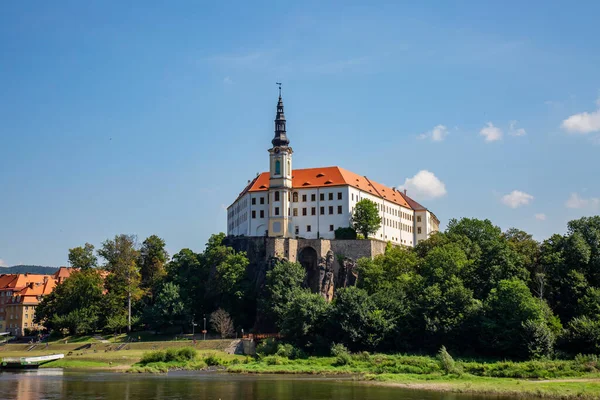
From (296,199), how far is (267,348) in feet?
106

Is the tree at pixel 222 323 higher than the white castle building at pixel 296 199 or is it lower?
lower

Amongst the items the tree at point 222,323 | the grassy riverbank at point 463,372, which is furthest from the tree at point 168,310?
the grassy riverbank at point 463,372

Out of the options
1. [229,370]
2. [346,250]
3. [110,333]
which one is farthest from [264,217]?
[229,370]

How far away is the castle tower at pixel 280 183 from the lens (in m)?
102

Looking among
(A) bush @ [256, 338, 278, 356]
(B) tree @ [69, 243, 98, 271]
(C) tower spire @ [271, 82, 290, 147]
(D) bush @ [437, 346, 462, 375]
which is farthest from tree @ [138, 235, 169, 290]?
(D) bush @ [437, 346, 462, 375]

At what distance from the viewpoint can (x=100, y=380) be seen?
62.8 metres

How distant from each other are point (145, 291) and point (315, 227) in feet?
87.9

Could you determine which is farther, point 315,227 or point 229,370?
point 315,227

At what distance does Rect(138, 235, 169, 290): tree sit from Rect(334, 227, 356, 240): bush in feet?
93.7

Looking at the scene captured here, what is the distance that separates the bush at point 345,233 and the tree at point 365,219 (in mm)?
1753

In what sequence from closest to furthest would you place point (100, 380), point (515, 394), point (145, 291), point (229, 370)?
point (515, 394), point (100, 380), point (229, 370), point (145, 291)

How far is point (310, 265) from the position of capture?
98.4 metres

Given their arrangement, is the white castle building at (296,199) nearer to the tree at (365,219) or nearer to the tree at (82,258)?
the tree at (365,219)

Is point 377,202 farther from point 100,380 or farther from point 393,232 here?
point 100,380
